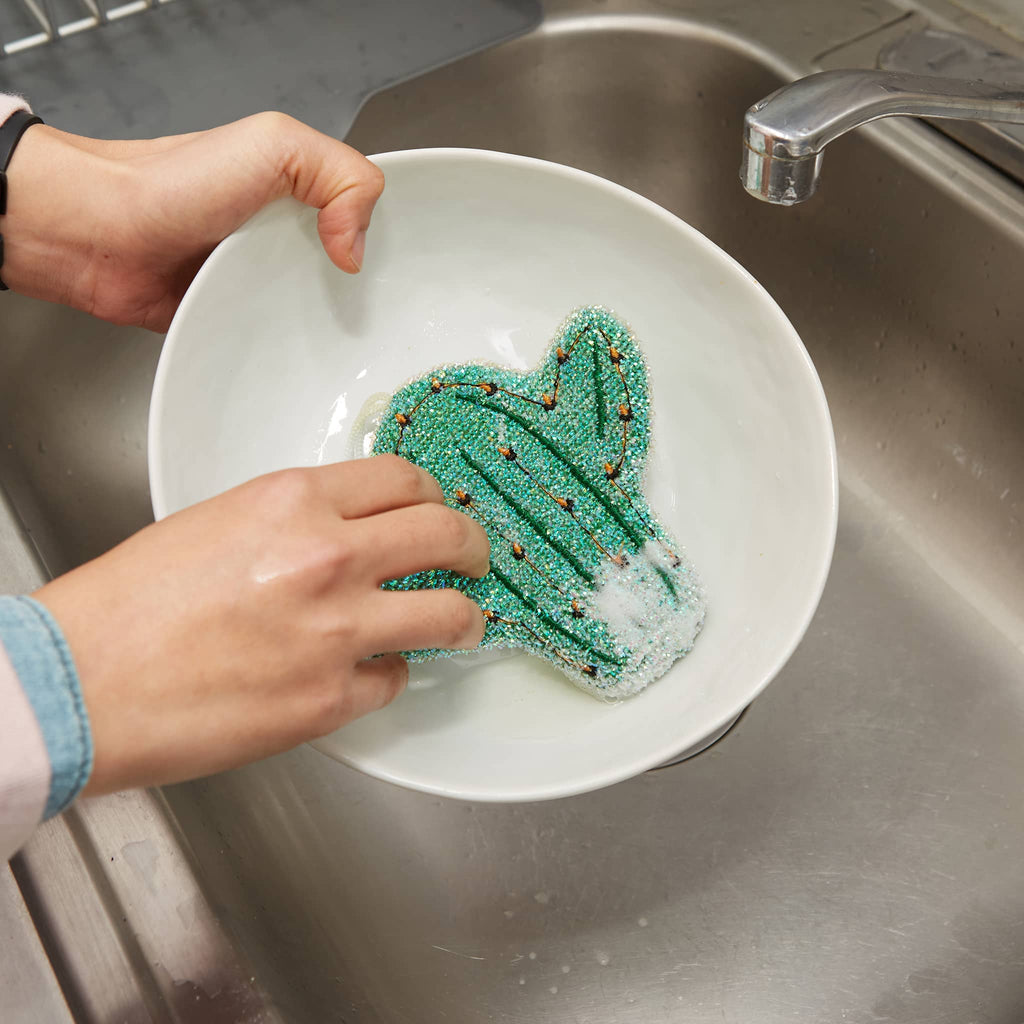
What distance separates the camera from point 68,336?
2.30ft

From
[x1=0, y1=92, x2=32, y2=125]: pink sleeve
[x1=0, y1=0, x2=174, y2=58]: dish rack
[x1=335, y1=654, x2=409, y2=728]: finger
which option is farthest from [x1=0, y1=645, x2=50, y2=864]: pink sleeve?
[x1=0, y1=0, x2=174, y2=58]: dish rack

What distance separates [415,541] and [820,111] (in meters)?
0.27

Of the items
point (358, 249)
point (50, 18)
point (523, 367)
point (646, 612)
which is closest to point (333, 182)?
point (358, 249)

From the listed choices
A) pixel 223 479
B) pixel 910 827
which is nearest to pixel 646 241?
pixel 223 479

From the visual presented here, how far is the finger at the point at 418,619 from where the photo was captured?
14.6 inches

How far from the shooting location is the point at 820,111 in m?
0.40

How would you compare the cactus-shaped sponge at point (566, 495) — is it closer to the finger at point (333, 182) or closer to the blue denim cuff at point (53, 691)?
the finger at point (333, 182)

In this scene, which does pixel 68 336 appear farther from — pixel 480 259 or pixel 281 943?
pixel 281 943

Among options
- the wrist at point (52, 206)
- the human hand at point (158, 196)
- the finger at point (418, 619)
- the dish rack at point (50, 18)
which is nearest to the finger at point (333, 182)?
the human hand at point (158, 196)

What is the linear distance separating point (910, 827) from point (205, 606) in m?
0.54

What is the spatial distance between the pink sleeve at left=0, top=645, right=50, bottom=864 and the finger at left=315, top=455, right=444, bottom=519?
0.14 metres

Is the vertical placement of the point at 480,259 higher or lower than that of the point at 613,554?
higher

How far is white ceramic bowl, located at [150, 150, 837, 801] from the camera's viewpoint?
17.2 inches

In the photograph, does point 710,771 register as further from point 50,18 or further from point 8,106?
point 50,18
